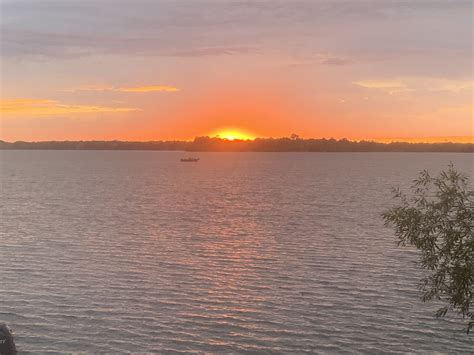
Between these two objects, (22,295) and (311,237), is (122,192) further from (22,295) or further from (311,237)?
(22,295)

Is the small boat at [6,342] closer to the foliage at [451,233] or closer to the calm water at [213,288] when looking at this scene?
the calm water at [213,288]

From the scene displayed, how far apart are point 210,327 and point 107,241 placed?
99.6 ft

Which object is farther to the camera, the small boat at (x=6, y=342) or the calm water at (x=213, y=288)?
the calm water at (x=213, y=288)

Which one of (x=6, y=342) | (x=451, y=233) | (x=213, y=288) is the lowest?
(x=213, y=288)

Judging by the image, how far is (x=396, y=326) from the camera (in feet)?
106

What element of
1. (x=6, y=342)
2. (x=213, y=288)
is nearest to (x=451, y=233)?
(x=6, y=342)

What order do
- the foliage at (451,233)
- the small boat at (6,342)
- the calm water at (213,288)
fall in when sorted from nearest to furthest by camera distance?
the foliage at (451,233) < the small boat at (6,342) < the calm water at (213,288)

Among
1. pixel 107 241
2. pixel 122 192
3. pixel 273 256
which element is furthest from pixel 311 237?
pixel 122 192

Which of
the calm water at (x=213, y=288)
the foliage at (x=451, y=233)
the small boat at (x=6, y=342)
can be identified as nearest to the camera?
the foliage at (x=451, y=233)

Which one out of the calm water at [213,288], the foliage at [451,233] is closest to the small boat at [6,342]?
the calm water at [213,288]

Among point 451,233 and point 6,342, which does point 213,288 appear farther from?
point 451,233

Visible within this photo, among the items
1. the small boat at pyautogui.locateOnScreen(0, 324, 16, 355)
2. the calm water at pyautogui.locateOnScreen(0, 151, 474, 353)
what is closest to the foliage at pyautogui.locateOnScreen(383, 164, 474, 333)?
the calm water at pyautogui.locateOnScreen(0, 151, 474, 353)

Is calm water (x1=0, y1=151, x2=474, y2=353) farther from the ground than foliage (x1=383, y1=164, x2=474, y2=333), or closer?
closer

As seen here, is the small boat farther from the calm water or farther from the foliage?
the foliage
